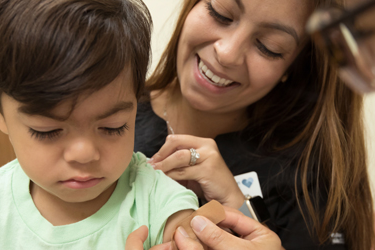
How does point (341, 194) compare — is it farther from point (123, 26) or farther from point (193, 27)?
point (123, 26)

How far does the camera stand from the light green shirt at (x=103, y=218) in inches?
28.2

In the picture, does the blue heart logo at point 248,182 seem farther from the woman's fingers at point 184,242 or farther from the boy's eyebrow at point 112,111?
the boy's eyebrow at point 112,111

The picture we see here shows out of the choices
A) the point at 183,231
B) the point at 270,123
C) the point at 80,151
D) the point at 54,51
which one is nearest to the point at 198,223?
the point at 183,231

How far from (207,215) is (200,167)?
0.72 ft

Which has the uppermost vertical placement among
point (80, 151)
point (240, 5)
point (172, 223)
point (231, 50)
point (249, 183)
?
point (240, 5)

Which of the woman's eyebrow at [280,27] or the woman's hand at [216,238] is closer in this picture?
the woman's hand at [216,238]

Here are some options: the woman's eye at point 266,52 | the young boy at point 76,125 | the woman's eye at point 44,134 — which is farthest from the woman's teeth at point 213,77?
the woman's eye at point 44,134

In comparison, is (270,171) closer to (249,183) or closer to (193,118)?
(249,183)

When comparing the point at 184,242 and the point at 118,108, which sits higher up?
the point at 118,108

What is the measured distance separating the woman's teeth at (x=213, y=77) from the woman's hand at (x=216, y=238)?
0.44m

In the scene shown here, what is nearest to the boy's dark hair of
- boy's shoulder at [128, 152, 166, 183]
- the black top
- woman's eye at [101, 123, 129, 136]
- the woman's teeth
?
woman's eye at [101, 123, 129, 136]

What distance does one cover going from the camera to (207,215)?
748 mm

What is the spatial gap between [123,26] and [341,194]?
875 mm

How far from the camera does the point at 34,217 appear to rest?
0.74 m
